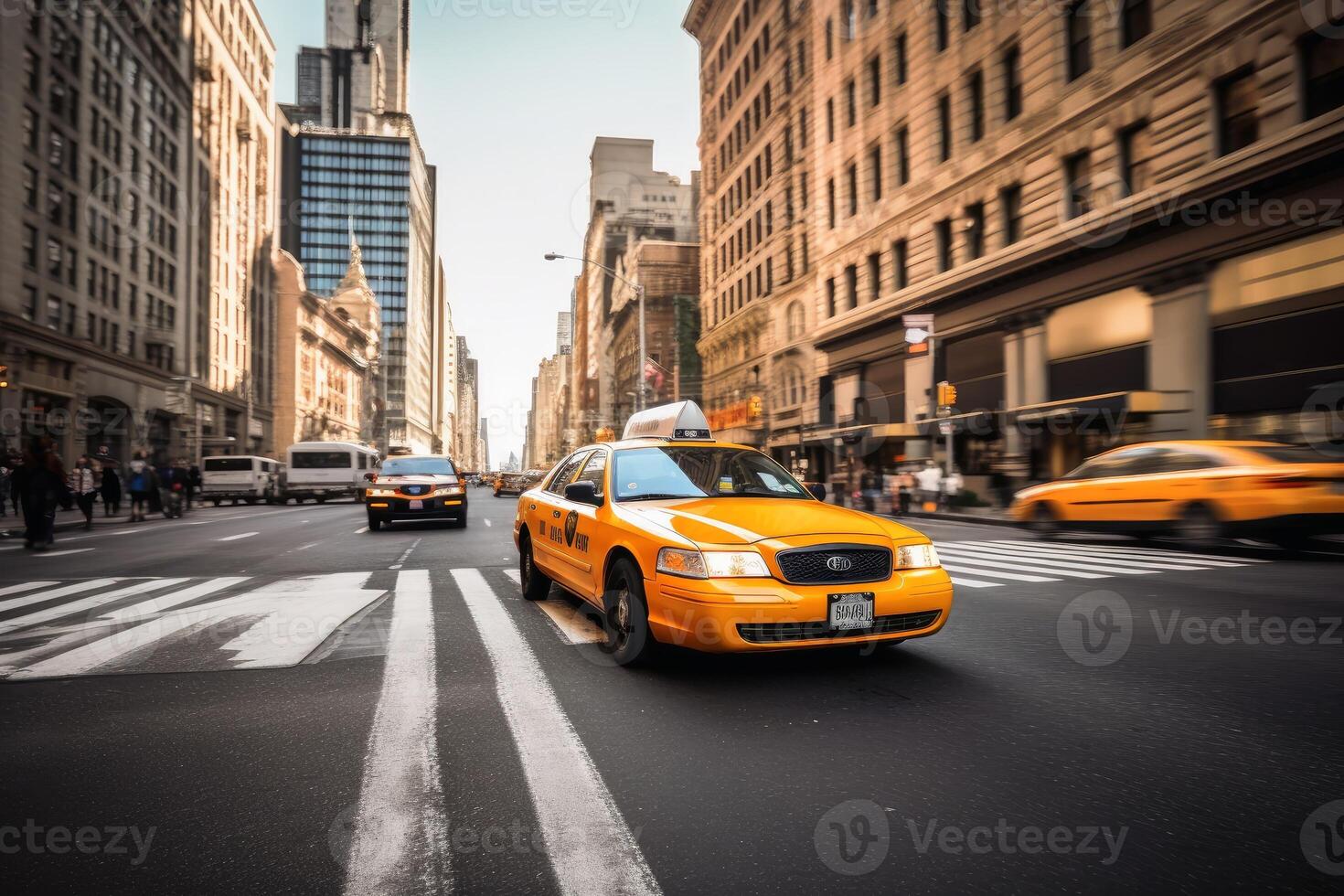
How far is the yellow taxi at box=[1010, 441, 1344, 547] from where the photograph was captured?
408 inches

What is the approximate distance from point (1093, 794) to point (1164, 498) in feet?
35.5

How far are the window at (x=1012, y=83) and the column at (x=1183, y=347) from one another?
9.34 m

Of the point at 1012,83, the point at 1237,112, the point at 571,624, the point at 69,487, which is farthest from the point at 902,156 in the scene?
the point at 69,487

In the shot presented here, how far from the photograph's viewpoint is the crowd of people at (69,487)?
1359cm

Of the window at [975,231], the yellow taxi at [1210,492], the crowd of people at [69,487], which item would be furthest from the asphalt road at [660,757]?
the window at [975,231]

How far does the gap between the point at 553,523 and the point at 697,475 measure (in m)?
1.55

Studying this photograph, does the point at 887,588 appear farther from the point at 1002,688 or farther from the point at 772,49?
the point at 772,49

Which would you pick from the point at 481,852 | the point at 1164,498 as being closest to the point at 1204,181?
the point at 1164,498

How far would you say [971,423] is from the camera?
89.7 feet

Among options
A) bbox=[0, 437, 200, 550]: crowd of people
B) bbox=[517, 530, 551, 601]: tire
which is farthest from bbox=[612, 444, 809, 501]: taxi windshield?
bbox=[0, 437, 200, 550]: crowd of people

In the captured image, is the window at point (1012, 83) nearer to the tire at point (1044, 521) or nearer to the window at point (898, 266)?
the window at point (898, 266)

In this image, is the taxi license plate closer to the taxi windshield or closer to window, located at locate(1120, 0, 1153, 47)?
the taxi windshield

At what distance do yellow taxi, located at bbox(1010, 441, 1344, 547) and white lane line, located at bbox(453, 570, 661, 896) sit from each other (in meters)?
10.5

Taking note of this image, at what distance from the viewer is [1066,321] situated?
2427 centimetres
